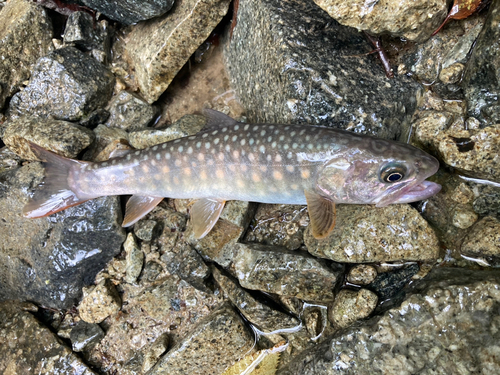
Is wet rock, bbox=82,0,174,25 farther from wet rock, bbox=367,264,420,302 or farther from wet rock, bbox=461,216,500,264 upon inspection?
wet rock, bbox=461,216,500,264

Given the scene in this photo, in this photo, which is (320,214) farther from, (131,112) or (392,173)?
(131,112)

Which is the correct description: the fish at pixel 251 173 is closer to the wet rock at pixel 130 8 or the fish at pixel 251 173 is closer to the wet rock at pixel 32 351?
the wet rock at pixel 32 351

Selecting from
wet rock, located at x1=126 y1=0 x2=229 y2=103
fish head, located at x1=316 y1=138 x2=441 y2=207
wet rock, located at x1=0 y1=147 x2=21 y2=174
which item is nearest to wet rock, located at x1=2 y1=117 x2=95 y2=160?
wet rock, located at x1=0 y1=147 x2=21 y2=174

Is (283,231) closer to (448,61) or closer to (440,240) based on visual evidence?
(440,240)

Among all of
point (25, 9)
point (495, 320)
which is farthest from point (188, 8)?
point (495, 320)

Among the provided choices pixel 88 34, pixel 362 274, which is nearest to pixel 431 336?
pixel 362 274

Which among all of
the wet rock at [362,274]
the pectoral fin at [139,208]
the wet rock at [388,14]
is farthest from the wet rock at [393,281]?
the pectoral fin at [139,208]
